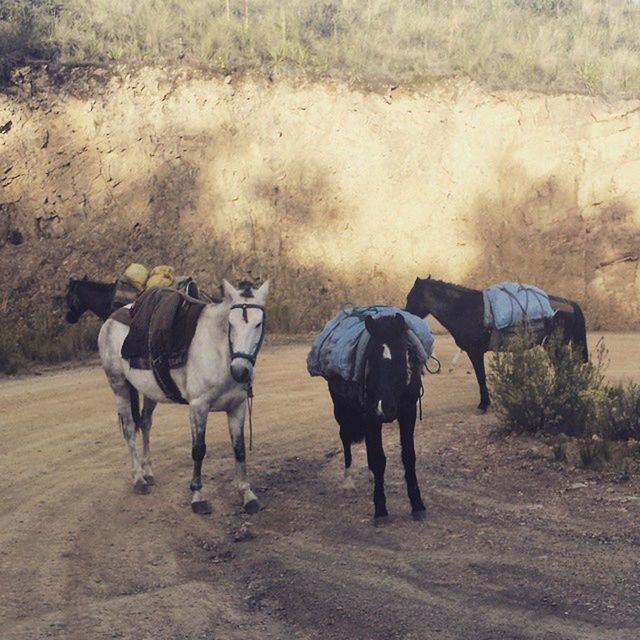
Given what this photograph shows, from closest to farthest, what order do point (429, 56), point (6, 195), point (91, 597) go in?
point (91, 597)
point (6, 195)
point (429, 56)

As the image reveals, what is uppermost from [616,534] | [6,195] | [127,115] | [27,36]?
[27,36]

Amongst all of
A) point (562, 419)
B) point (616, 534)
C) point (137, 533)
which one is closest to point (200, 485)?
point (137, 533)

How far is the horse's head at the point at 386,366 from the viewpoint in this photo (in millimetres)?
7840

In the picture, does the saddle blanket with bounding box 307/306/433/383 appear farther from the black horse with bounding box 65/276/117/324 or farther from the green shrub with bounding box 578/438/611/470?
the black horse with bounding box 65/276/117/324

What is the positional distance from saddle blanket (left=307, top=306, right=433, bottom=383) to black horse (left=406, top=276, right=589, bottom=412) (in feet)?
13.7

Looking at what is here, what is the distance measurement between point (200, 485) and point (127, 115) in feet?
51.5

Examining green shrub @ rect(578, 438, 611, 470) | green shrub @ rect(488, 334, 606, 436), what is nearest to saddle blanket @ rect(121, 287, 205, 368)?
green shrub @ rect(488, 334, 606, 436)

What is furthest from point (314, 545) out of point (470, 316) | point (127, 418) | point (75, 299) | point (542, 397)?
point (470, 316)

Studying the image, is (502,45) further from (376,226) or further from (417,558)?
(417,558)

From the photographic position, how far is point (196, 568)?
7387 mm

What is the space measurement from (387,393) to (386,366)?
0.23m

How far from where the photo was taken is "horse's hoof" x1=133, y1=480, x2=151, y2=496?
9414mm

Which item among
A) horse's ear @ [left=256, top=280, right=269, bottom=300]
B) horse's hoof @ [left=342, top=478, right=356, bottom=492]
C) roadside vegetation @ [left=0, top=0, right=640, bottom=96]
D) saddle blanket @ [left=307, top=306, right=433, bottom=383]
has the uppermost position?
roadside vegetation @ [left=0, top=0, right=640, bottom=96]

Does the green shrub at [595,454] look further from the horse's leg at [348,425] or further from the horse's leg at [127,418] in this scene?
the horse's leg at [127,418]
